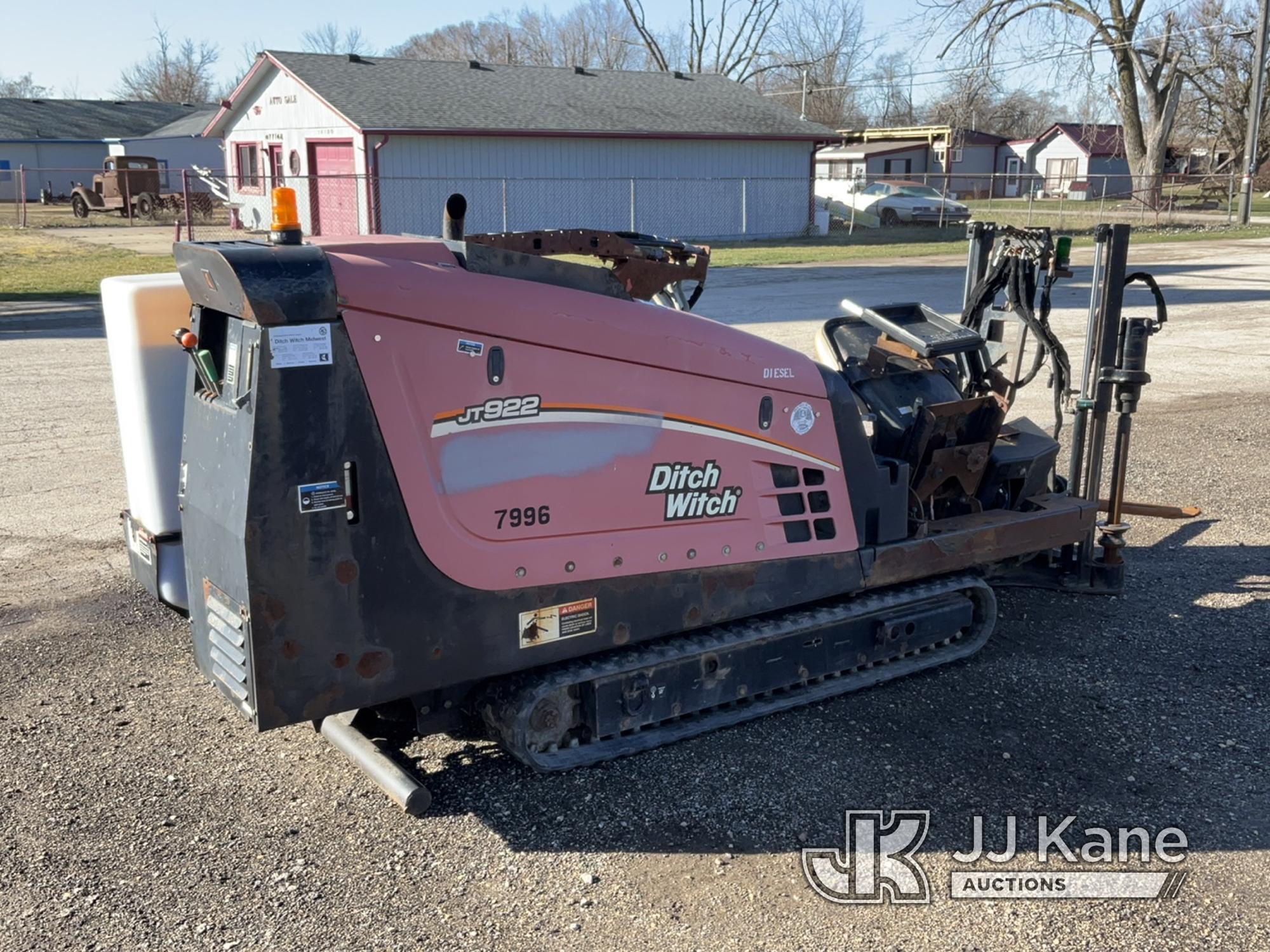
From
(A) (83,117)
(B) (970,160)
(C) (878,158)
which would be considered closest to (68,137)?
(A) (83,117)

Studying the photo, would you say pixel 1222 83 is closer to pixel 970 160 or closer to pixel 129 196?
pixel 970 160

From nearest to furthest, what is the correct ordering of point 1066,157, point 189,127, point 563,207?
point 563,207, point 189,127, point 1066,157

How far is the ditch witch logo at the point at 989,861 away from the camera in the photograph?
397 centimetres

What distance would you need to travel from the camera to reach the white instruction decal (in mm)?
3707

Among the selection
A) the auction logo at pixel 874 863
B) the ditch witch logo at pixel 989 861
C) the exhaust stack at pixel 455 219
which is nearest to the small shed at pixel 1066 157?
the exhaust stack at pixel 455 219

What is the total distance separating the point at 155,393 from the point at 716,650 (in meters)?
2.50

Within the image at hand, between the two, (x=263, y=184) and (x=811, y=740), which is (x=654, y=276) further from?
(x=263, y=184)

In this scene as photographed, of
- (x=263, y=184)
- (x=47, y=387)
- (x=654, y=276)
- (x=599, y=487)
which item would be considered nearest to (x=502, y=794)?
(x=599, y=487)

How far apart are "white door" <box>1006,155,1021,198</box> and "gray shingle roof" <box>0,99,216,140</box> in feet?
135

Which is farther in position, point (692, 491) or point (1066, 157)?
point (1066, 157)

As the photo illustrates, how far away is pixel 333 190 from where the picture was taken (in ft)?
99.2

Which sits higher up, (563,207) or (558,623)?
(563,207)

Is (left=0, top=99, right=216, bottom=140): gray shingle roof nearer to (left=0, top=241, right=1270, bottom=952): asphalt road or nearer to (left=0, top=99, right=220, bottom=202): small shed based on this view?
(left=0, top=99, right=220, bottom=202): small shed

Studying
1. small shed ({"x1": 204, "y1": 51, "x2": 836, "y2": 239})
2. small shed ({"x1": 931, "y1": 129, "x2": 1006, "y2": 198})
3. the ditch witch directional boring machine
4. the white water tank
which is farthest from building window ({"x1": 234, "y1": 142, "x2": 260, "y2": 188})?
small shed ({"x1": 931, "y1": 129, "x2": 1006, "y2": 198})
